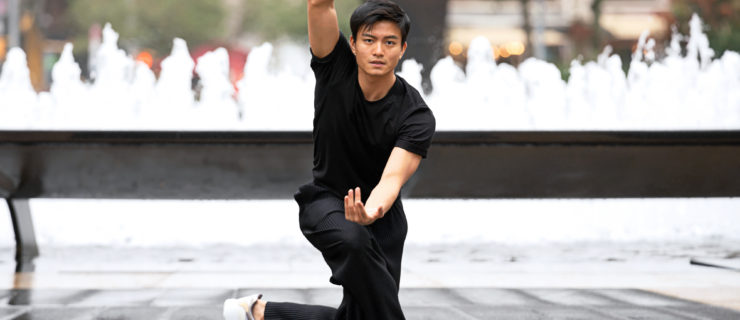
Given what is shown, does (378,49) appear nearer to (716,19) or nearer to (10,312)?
(10,312)

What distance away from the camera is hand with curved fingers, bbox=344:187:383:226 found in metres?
2.71

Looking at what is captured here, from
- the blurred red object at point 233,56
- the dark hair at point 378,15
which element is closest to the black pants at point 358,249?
the dark hair at point 378,15

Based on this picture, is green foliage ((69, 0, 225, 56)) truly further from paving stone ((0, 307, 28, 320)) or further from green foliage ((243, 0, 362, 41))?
paving stone ((0, 307, 28, 320))

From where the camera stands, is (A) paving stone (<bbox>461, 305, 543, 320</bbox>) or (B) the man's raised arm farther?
(A) paving stone (<bbox>461, 305, 543, 320</bbox>)

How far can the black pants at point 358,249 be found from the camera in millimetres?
2963

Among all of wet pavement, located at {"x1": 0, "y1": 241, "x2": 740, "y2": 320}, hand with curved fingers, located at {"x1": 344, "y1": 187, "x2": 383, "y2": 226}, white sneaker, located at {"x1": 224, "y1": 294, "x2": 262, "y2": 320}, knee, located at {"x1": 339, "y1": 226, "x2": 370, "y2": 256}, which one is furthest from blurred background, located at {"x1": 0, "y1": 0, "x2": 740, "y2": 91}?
hand with curved fingers, located at {"x1": 344, "y1": 187, "x2": 383, "y2": 226}

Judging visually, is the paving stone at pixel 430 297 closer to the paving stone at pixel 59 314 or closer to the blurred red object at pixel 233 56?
the paving stone at pixel 59 314

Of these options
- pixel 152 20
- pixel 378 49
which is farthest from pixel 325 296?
pixel 152 20

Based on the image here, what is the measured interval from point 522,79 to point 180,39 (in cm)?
351

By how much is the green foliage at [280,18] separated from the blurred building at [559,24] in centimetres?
134

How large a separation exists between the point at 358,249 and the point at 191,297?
98.3 inches

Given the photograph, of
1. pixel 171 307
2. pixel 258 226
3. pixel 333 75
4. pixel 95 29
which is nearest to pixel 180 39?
pixel 95 29

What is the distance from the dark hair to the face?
1cm

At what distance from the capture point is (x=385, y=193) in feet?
9.43
